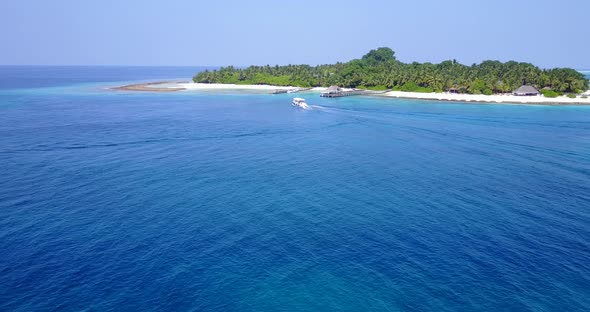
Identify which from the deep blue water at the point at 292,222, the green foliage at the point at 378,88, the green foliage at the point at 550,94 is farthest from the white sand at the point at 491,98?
the deep blue water at the point at 292,222

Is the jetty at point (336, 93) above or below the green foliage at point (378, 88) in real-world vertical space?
below

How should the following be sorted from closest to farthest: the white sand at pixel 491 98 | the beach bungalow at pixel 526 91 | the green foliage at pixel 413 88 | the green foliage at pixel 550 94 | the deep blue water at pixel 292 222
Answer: the deep blue water at pixel 292 222 → the white sand at pixel 491 98 → the green foliage at pixel 550 94 → the beach bungalow at pixel 526 91 → the green foliage at pixel 413 88

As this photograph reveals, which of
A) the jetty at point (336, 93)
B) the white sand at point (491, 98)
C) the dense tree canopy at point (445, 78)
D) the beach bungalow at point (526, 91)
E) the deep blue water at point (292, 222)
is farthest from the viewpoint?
the jetty at point (336, 93)

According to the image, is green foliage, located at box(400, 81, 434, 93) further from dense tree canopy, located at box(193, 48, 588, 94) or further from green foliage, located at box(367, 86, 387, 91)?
green foliage, located at box(367, 86, 387, 91)

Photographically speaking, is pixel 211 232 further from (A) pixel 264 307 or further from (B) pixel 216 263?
(A) pixel 264 307

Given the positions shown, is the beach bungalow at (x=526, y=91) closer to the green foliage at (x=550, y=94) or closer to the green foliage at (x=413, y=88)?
the green foliage at (x=550, y=94)

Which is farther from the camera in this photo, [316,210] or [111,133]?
[111,133]

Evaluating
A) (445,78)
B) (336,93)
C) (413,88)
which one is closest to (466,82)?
(445,78)

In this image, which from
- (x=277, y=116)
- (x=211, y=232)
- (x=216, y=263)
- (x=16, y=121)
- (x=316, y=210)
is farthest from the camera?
(x=277, y=116)

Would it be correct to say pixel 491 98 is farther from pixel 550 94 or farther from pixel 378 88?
pixel 378 88

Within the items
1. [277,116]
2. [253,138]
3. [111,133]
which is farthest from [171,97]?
[253,138]
